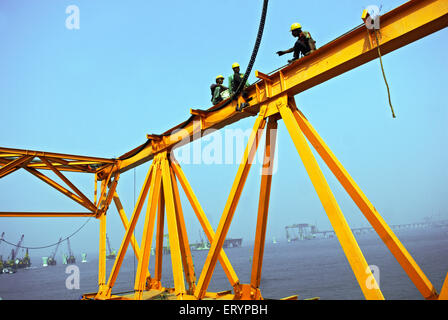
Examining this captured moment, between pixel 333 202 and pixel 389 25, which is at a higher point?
pixel 389 25

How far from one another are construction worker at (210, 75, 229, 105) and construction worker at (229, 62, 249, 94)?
94 cm

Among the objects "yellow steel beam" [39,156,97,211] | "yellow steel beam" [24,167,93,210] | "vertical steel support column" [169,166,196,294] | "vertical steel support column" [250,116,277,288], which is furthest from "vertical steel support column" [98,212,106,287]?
"vertical steel support column" [250,116,277,288]

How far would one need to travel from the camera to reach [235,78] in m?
7.80

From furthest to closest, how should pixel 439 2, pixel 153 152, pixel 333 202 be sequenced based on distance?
pixel 153 152, pixel 333 202, pixel 439 2

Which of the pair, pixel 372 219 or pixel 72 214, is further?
pixel 72 214

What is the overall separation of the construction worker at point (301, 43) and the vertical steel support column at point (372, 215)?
1368 millimetres

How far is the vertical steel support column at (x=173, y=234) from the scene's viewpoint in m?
8.06

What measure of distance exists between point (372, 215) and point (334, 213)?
0.71 meters

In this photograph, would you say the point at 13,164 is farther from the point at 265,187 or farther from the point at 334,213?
the point at 334,213
